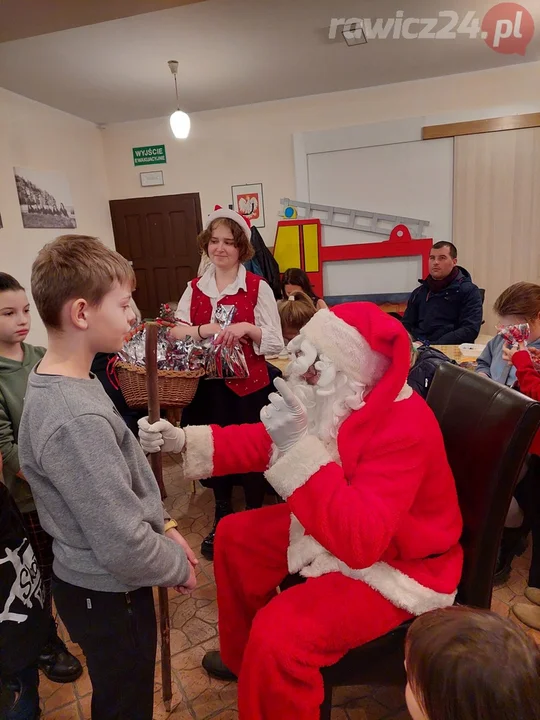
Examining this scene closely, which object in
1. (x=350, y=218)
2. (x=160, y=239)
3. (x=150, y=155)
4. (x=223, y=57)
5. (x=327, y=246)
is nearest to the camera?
(x=223, y=57)

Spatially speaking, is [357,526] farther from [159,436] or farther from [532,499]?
[532,499]

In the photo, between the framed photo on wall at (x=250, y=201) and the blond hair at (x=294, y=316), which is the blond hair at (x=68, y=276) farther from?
the framed photo on wall at (x=250, y=201)

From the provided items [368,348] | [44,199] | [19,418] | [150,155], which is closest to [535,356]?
[368,348]

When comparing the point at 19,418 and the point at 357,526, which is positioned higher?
the point at 19,418

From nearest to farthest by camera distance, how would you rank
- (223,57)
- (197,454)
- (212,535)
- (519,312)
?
(197,454) → (519,312) → (212,535) → (223,57)

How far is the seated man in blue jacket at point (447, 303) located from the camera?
3629 mm

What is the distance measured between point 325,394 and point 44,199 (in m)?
4.54

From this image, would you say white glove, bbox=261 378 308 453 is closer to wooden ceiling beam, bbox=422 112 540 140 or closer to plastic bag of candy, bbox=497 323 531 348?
plastic bag of candy, bbox=497 323 531 348

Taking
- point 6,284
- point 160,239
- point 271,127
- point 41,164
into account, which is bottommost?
point 6,284

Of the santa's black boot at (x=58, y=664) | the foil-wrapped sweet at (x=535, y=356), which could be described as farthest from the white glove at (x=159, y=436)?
the foil-wrapped sweet at (x=535, y=356)

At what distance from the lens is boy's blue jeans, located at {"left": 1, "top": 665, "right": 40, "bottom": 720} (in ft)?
4.13

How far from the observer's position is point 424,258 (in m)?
4.95

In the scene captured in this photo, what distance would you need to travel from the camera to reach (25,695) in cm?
131

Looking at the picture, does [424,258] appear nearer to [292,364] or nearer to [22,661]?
[292,364]
